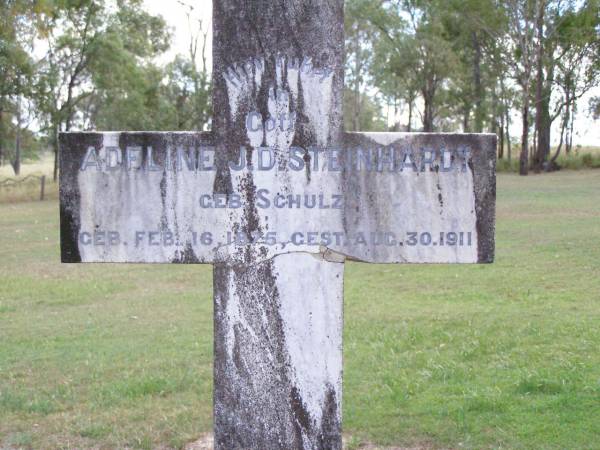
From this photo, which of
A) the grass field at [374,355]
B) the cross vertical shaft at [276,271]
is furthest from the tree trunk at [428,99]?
the cross vertical shaft at [276,271]

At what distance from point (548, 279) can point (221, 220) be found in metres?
7.98

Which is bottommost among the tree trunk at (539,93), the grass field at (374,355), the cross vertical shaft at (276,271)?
the grass field at (374,355)

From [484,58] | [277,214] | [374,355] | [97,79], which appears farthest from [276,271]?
[484,58]

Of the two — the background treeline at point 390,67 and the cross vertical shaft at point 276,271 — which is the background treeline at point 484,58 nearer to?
the background treeline at point 390,67

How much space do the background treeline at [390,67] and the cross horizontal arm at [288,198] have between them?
27.0 metres

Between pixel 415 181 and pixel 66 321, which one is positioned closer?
pixel 415 181

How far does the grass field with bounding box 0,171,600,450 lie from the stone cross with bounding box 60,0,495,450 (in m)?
1.71

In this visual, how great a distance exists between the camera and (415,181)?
332 centimetres

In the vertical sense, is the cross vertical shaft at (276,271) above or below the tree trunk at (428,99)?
below

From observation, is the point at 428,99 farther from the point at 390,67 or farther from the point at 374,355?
the point at 374,355

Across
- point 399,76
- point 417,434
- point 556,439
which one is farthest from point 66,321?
point 399,76

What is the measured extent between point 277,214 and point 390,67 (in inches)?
1672

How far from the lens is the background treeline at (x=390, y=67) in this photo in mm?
34344

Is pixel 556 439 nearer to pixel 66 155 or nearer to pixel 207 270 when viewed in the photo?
pixel 66 155
